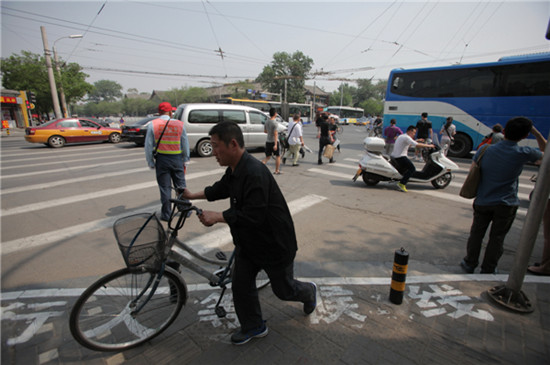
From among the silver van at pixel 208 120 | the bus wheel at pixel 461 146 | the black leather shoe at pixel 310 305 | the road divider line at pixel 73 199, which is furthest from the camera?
the bus wheel at pixel 461 146

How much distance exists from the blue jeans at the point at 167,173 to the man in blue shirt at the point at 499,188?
431 centimetres

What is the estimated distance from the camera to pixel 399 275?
2.62 meters

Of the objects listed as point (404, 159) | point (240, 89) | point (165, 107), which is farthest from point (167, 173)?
point (240, 89)

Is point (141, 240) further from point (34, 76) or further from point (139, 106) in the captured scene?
point (139, 106)

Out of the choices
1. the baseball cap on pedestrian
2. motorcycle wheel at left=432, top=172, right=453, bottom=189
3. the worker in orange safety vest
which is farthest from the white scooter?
the baseball cap on pedestrian

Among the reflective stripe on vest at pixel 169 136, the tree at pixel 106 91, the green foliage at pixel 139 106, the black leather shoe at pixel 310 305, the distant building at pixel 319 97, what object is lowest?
the black leather shoe at pixel 310 305

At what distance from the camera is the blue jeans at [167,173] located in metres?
4.48

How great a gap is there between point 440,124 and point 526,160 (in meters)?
11.0

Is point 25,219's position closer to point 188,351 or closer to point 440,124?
point 188,351

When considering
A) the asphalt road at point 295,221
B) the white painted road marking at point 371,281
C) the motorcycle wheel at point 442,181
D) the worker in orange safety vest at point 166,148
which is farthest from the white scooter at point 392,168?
the worker in orange safety vest at point 166,148

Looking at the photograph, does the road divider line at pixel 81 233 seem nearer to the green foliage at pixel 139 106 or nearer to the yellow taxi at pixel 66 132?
the yellow taxi at pixel 66 132

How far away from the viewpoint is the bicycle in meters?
1.95

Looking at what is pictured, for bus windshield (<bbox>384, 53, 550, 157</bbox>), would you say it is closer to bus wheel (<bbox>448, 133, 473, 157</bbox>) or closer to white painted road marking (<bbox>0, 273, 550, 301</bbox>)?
bus wheel (<bbox>448, 133, 473, 157</bbox>)

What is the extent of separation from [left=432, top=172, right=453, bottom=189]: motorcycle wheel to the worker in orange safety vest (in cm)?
641
